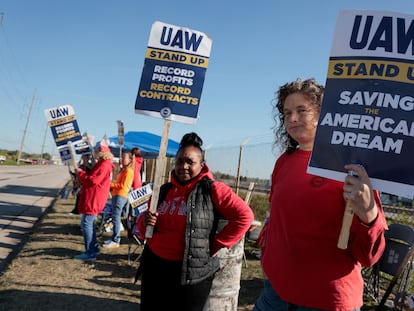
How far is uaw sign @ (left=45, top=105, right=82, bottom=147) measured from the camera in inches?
247

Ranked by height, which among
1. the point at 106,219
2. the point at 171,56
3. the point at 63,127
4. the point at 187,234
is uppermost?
the point at 171,56

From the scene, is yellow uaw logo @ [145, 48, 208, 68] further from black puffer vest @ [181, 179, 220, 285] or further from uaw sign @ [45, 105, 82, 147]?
uaw sign @ [45, 105, 82, 147]

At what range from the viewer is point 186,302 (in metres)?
2.69

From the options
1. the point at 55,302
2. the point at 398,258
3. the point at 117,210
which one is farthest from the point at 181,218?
the point at 117,210

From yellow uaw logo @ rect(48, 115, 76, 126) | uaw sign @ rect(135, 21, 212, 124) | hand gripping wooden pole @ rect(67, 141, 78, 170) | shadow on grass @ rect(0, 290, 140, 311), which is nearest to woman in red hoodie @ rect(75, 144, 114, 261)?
hand gripping wooden pole @ rect(67, 141, 78, 170)

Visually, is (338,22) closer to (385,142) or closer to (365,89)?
(365,89)

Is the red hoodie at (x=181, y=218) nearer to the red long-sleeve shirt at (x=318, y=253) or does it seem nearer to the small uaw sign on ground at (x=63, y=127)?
the red long-sleeve shirt at (x=318, y=253)

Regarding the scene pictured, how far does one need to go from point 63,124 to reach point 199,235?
4391 millimetres

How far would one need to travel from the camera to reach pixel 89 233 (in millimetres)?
6172

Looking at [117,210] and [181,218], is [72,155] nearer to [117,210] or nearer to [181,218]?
[117,210]

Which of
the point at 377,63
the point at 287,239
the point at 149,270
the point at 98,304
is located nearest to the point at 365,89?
the point at 377,63

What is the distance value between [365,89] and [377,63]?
121 mm

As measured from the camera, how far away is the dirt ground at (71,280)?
4.59 metres

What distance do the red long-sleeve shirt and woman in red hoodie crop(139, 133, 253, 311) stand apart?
40.5 inches
